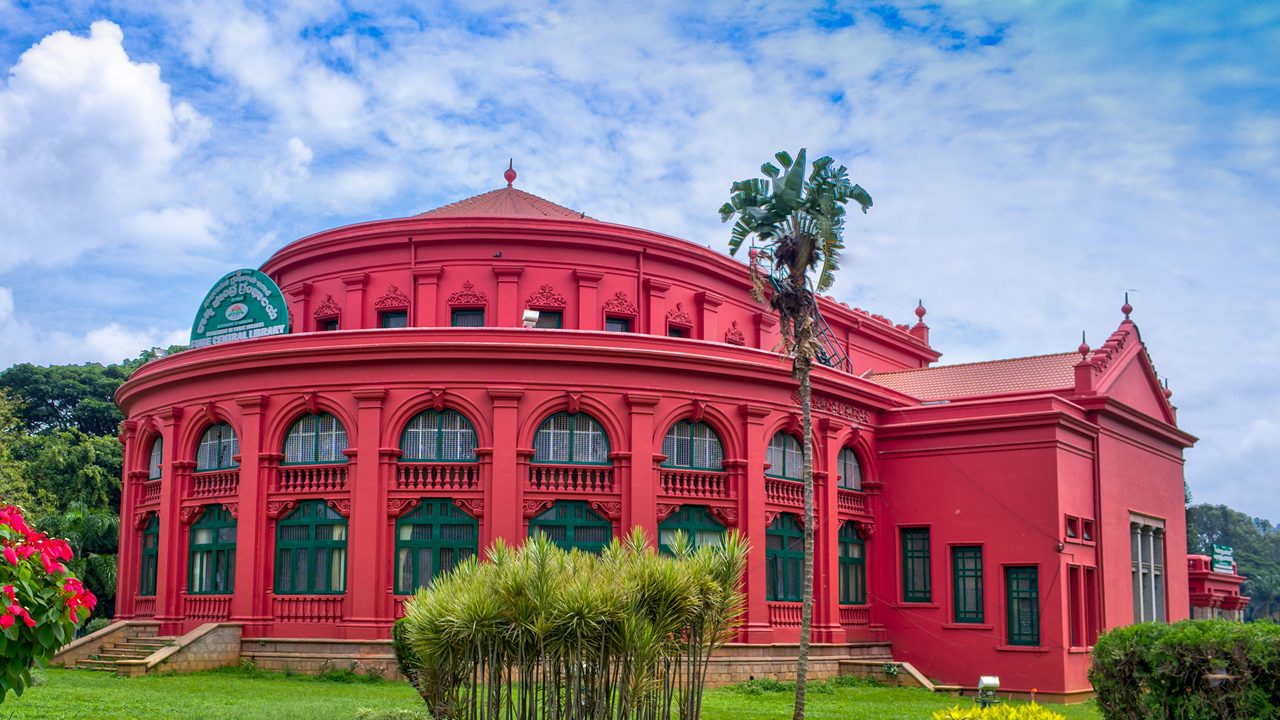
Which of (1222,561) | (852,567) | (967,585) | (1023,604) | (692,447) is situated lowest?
(1023,604)

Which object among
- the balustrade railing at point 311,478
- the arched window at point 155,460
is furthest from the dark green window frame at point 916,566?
the arched window at point 155,460

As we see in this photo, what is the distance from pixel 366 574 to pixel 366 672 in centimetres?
212

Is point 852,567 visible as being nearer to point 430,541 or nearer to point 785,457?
point 785,457

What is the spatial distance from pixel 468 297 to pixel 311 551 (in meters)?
8.44

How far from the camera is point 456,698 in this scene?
16922 mm

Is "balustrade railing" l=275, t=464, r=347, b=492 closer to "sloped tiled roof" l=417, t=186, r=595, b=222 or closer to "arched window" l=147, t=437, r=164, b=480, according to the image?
"arched window" l=147, t=437, r=164, b=480

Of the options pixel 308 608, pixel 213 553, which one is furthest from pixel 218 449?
pixel 308 608

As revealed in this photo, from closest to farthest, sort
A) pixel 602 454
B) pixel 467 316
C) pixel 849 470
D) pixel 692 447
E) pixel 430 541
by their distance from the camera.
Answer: pixel 430 541 < pixel 602 454 < pixel 692 447 < pixel 467 316 < pixel 849 470

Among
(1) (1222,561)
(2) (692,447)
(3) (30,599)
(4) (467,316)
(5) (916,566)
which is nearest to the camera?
(3) (30,599)

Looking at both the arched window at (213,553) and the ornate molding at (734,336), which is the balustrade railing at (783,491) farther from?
the arched window at (213,553)

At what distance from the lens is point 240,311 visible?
3141 centimetres

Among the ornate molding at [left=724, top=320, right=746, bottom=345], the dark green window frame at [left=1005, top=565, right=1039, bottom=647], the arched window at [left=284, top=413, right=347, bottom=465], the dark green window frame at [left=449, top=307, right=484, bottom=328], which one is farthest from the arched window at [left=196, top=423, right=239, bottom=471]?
the dark green window frame at [left=1005, top=565, right=1039, bottom=647]

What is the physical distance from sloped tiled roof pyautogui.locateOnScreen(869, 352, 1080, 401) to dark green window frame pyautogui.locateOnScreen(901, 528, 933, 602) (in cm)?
480

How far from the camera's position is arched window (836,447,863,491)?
3375cm
